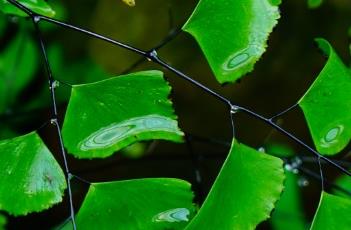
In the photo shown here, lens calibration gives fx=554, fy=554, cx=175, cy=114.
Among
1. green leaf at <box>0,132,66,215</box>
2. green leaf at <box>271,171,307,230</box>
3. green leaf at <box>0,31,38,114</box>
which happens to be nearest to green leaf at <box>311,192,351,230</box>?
green leaf at <box>0,132,66,215</box>

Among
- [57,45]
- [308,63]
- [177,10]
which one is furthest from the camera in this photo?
[308,63]

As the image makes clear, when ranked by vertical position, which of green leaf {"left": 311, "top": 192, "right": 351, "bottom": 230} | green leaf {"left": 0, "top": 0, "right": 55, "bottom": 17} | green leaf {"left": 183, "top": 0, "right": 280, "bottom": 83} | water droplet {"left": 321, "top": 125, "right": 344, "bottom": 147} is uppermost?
green leaf {"left": 0, "top": 0, "right": 55, "bottom": 17}

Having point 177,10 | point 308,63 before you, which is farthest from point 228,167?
point 308,63

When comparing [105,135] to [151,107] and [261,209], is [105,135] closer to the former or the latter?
[151,107]

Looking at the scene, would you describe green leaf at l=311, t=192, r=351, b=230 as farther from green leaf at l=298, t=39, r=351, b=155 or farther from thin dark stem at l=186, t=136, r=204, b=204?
thin dark stem at l=186, t=136, r=204, b=204

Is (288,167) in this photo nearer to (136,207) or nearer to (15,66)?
(136,207)

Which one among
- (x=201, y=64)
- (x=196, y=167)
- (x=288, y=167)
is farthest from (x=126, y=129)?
(x=201, y=64)

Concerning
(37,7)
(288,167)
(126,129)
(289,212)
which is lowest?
(289,212)
